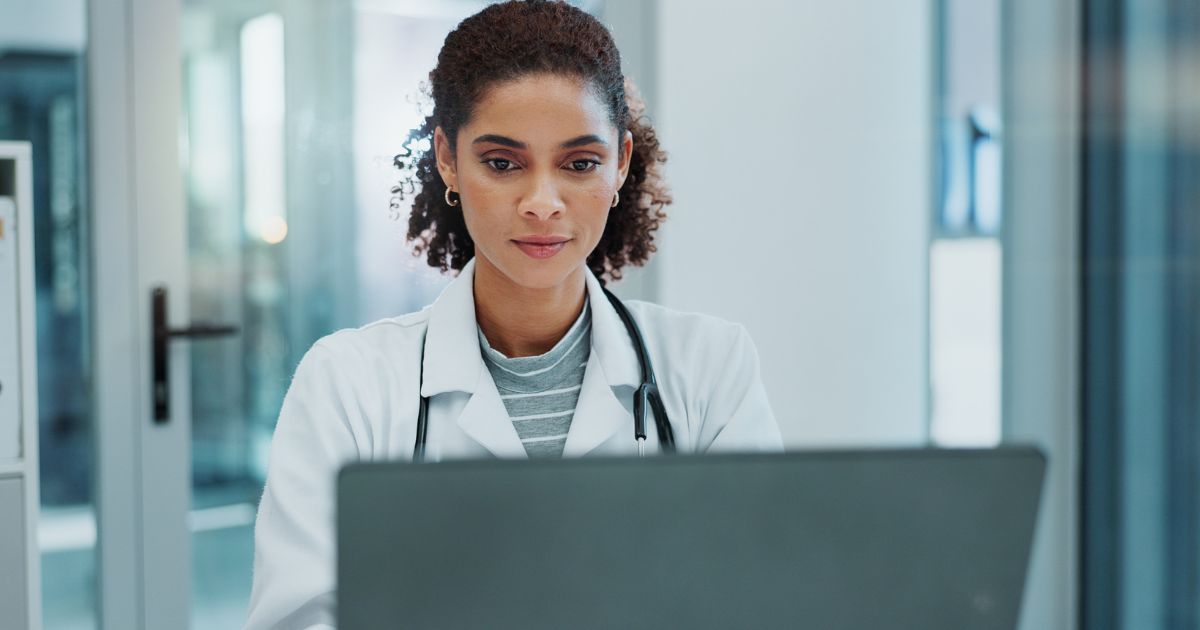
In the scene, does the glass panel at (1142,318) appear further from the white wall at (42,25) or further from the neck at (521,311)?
the white wall at (42,25)

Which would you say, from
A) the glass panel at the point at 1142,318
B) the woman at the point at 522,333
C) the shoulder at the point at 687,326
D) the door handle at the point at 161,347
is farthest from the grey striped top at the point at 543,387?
the glass panel at the point at 1142,318

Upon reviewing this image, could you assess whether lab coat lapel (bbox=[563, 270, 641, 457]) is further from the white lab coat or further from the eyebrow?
the eyebrow

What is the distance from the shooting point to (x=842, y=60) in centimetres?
251

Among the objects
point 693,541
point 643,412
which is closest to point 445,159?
point 643,412

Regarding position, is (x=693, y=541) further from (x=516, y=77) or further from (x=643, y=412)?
(x=516, y=77)

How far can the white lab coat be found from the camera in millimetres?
921

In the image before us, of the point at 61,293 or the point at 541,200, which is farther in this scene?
the point at 61,293

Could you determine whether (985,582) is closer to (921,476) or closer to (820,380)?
(921,476)

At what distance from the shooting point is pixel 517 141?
3.65 feet

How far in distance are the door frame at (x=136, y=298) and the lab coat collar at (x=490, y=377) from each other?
3.48 ft

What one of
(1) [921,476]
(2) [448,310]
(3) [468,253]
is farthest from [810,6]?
(1) [921,476]

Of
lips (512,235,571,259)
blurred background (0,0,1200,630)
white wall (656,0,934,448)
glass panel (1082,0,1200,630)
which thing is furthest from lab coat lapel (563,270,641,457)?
glass panel (1082,0,1200,630)

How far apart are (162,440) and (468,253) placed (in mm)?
987

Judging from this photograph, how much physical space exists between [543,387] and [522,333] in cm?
7
